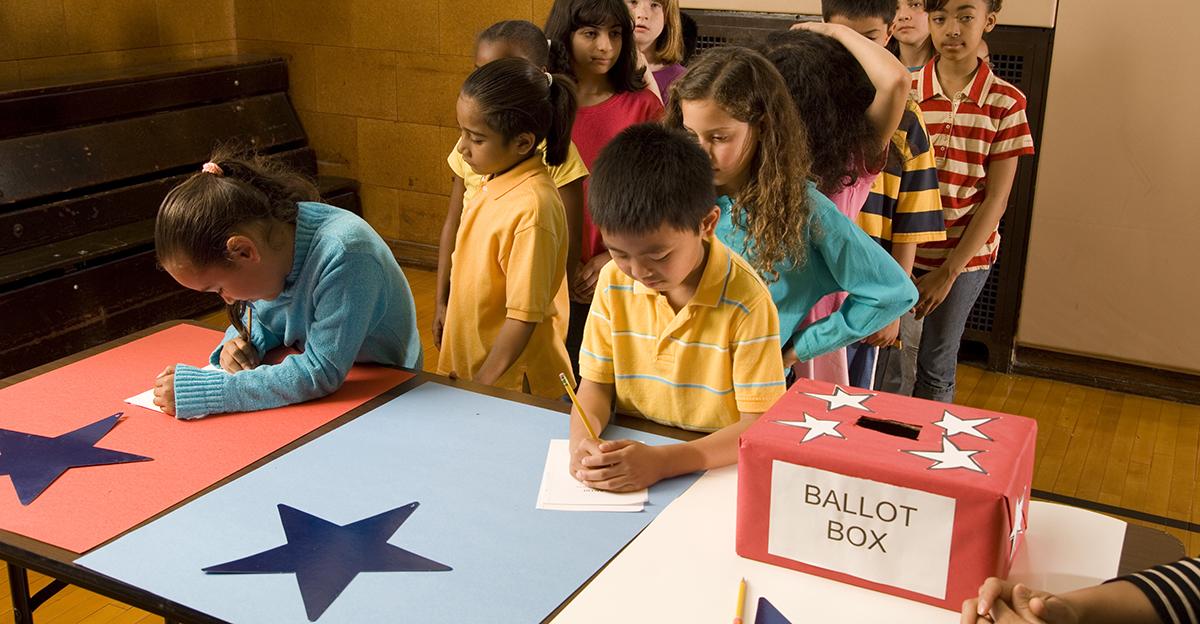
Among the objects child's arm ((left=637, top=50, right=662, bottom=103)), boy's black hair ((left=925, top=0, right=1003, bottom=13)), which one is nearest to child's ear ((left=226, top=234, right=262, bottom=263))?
child's arm ((left=637, top=50, right=662, bottom=103))

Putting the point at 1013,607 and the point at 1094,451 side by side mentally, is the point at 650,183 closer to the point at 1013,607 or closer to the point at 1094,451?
the point at 1013,607

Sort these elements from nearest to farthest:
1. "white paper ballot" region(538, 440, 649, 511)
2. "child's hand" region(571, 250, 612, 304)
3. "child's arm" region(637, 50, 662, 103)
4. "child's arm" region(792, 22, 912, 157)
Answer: "white paper ballot" region(538, 440, 649, 511) < "child's arm" region(792, 22, 912, 157) < "child's hand" region(571, 250, 612, 304) < "child's arm" region(637, 50, 662, 103)

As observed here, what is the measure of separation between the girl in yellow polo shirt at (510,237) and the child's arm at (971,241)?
3.44 ft

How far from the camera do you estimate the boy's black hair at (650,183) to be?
146 centimetres

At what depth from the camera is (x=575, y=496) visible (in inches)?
57.6

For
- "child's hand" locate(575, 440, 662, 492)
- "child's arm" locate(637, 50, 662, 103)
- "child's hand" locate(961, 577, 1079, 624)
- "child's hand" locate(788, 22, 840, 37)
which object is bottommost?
"child's hand" locate(575, 440, 662, 492)

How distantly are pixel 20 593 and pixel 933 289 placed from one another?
212cm

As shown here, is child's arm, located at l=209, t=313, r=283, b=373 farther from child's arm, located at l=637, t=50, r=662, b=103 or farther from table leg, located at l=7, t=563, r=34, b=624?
child's arm, located at l=637, t=50, r=662, b=103

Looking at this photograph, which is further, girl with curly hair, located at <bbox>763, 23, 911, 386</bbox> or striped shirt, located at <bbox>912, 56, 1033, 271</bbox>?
striped shirt, located at <bbox>912, 56, 1033, 271</bbox>

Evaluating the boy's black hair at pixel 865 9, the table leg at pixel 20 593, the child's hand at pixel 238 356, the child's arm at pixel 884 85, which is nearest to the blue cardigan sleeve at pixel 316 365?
the child's hand at pixel 238 356

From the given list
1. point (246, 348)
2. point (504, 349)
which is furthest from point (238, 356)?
point (504, 349)

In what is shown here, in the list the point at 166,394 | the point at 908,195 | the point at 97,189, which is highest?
the point at 908,195

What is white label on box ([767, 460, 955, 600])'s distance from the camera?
1144 mm

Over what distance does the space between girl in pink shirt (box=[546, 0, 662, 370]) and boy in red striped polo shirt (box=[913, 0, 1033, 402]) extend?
2.50 feet
